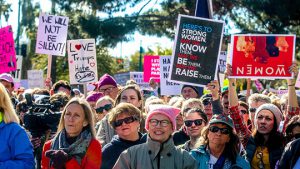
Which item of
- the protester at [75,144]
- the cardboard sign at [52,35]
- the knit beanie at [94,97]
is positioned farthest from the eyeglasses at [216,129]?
the cardboard sign at [52,35]

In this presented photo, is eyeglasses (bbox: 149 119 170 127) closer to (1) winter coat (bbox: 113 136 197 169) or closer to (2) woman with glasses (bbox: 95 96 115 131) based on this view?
(1) winter coat (bbox: 113 136 197 169)

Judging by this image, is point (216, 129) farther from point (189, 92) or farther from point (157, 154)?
point (189, 92)

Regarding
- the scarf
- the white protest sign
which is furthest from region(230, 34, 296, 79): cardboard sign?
the white protest sign

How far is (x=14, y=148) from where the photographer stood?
5273 mm

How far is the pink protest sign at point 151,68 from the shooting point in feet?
52.3

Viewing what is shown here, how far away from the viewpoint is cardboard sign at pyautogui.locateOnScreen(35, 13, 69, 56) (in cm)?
1328

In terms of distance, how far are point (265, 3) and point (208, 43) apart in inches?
526

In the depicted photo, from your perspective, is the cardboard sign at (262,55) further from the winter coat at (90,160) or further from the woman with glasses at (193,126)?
the winter coat at (90,160)

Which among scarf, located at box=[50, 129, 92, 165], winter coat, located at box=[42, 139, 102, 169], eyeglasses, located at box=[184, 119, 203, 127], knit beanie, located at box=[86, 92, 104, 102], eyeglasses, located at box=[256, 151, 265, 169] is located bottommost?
eyeglasses, located at box=[256, 151, 265, 169]

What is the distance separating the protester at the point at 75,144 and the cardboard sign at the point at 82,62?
6606mm

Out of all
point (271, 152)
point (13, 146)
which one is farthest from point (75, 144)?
point (271, 152)

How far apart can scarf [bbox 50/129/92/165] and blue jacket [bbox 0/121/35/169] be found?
1.56 feet

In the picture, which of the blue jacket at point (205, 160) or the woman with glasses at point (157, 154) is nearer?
the woman with glasses at point (157, 154)

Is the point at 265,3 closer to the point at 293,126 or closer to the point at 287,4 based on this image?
the point at 287,4
